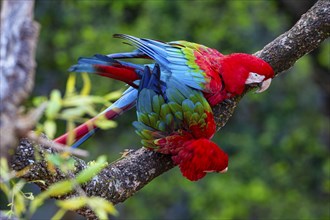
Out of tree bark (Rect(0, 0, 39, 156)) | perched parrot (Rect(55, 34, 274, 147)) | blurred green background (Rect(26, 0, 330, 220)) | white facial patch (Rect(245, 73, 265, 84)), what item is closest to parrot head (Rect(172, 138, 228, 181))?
perched parrot (Rect(55, 34, 274, 147))

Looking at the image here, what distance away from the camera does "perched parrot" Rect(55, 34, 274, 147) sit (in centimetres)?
212

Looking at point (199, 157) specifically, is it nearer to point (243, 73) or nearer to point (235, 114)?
point (243, 73)

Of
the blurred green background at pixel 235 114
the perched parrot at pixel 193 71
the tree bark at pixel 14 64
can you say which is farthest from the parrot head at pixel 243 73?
the blurred green background at pixel 235 114

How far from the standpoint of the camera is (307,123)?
5.49 metres

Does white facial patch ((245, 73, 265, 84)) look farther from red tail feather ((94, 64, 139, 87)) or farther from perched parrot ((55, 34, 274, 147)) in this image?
red tail feather ((94, 64, 139, 87))

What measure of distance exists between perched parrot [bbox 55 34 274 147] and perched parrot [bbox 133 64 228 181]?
0.06 metres

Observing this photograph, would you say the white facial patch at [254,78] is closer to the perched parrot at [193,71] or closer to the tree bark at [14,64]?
the perched parrot at [193,71]

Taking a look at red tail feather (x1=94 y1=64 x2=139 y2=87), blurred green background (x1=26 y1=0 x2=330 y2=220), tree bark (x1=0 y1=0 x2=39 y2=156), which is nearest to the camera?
tree bark (x1=0 y1=0 x2=39 y2=156)

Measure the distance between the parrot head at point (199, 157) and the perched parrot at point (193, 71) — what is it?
21cm

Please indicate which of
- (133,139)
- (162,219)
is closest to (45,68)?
(133,139)

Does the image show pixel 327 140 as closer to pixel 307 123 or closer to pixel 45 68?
pixel 307 123

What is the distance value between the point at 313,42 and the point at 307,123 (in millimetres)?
3355

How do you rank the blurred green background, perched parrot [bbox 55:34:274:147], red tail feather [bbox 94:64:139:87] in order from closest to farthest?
1. red tail feather [bbox 94:64:139:87]
2. perched parrot [bbox 55:34:274:147]
3. the blurred green background

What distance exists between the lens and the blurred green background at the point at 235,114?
5.12 metres
